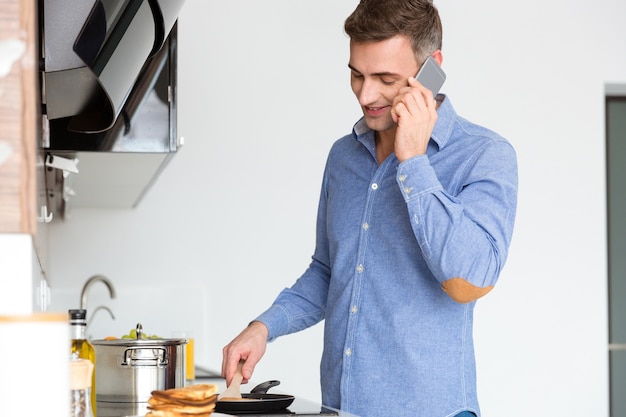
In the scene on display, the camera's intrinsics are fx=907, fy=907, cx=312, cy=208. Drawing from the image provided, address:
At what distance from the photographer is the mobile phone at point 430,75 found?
186 centimetres

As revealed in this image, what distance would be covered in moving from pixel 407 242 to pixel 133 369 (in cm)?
60

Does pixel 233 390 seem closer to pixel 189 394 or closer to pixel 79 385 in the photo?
pixel 189 394

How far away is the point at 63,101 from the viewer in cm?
153

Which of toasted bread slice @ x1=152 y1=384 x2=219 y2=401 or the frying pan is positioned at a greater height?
toasted bread slice @ x1=152 y1=384 x2=219 y2=401

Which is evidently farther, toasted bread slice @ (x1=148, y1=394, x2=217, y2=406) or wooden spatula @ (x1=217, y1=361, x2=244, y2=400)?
wooden spatula @ (x1=217, y1=361, x2=244, y2=400)

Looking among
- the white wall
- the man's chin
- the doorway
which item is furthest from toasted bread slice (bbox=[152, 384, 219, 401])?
the doorway

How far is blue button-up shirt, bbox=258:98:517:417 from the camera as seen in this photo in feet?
5.58

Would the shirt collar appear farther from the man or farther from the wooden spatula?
the wooden spatula

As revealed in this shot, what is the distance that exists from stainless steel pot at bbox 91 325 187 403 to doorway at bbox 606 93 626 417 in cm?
330

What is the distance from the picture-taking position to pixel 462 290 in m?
1.71

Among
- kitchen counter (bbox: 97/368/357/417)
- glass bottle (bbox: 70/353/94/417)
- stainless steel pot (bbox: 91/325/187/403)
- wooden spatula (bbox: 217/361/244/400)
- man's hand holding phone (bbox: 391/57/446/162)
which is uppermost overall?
man's hand holding phone (bbox: 391/57/446/162)

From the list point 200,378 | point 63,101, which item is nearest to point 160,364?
point 63,101

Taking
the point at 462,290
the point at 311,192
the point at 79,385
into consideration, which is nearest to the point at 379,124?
the point at 462,290

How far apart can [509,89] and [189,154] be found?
1531 millimetres
